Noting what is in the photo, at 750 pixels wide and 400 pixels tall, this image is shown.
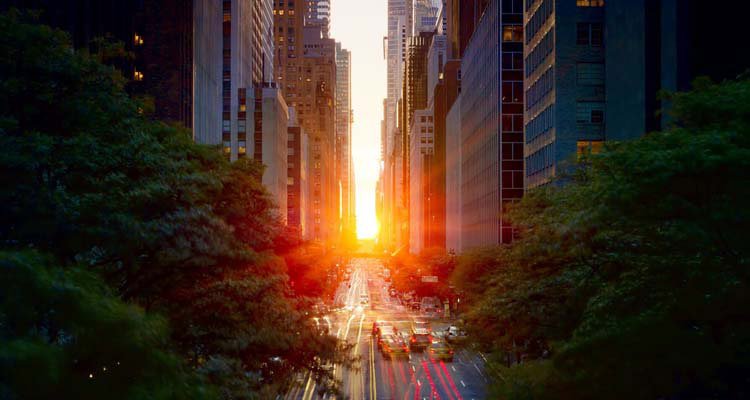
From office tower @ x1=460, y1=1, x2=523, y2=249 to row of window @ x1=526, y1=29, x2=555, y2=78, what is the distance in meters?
12.0

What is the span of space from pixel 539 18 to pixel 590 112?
12629 mm

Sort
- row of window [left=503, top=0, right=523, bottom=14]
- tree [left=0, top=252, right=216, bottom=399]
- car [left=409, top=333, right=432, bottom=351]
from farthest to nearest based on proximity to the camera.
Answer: row of window [left=503, top=0, right=523, bottom=14] < car [left=409, top=333, right=432, bottom=351] < tree [left=0, top=252, right=216, bottom=399]

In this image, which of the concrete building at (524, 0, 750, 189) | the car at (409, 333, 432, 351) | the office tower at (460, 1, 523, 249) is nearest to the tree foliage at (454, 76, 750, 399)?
the concrete building at (524, 0, 750, 189)

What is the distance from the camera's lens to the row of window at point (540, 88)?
73875mm

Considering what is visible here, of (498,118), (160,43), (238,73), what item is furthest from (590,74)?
(238,73)

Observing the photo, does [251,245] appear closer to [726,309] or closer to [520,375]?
[520,375]

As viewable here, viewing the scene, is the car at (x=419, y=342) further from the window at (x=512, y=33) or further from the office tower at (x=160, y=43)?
the window at (x=512, y=33)

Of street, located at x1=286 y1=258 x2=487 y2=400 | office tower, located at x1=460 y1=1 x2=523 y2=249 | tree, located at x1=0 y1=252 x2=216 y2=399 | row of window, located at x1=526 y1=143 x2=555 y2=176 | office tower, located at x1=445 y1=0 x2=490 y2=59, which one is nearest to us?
tree, located at x1=0 y1=252 x2=216 y2=399

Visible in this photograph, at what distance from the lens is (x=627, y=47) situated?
62750 millimetres

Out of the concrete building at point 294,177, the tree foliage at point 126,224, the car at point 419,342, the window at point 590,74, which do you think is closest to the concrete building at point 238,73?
the concrete building at point 294,177

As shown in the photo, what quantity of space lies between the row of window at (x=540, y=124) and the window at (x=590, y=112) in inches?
95.7

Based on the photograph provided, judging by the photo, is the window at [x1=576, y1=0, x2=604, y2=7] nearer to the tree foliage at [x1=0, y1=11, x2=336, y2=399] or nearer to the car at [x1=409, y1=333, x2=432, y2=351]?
the car at [x1=409, y1=333, x2=432, y2=351]

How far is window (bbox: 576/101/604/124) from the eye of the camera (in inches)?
2805

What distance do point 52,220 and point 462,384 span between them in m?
45.4
